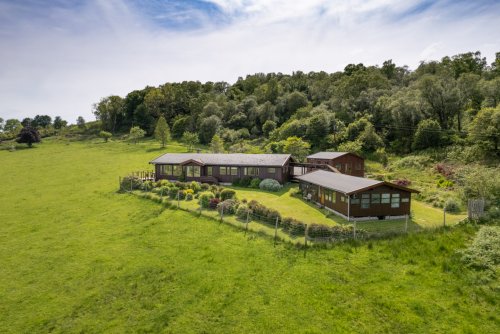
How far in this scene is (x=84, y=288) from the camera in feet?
57.2

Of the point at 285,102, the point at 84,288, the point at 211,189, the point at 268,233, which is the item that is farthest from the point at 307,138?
the point at 84,288

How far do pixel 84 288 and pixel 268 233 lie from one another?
40.0 ft

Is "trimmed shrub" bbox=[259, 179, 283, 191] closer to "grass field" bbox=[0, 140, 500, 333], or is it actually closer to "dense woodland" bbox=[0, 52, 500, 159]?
"grass field" bbox=[0, 140, 500, 333]

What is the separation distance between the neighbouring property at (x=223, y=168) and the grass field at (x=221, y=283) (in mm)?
17448

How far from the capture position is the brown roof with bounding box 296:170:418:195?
2533 centimetres

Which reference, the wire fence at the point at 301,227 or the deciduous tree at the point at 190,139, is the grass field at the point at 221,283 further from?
the deciduous tree at the point at 190,139

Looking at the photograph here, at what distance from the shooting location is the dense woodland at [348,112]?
54125mm

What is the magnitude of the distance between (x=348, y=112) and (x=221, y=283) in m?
61.9

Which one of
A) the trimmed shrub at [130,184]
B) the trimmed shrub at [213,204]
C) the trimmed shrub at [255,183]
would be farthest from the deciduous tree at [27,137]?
the trimmed shrub at [213,204]

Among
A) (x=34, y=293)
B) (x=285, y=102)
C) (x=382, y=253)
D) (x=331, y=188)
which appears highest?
(x=285, y=102)

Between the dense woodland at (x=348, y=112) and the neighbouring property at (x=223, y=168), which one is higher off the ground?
the dense woodland at (x=348, y=112)

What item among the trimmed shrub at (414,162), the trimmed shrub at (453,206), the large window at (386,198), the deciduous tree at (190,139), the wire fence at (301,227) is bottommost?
the wire fence at (301,227)

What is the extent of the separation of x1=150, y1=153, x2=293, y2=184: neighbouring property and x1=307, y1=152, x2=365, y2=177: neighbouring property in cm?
535

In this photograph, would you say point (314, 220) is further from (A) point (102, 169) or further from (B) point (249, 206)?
(A) point (102, 169)
